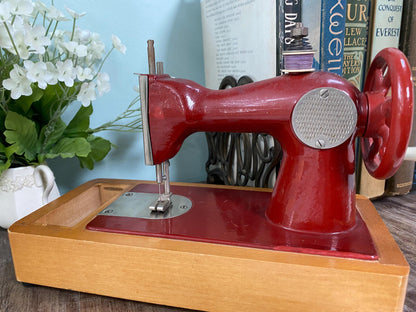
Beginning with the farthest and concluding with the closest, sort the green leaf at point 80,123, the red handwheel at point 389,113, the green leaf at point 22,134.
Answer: the green leaf at point 80,123 → the green leaf at point 22,134 → the red handwheel at point 389,113

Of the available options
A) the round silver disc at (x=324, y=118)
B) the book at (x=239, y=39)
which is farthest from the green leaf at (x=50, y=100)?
the round silver disc at (x=324, y=118)

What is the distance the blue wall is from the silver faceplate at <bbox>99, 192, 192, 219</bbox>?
0.24 meters

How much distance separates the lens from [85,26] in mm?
778

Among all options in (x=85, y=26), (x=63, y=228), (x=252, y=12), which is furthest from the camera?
(x=85, y=26)

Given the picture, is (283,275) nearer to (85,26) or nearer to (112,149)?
(112,149)

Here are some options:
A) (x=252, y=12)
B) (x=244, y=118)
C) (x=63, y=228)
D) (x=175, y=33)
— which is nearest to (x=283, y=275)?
(x=244, y=118)

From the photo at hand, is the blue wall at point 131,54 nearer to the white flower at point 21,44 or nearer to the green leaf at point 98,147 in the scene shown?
the green leaf at point 98,147

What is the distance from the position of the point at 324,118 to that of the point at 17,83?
0.50 m

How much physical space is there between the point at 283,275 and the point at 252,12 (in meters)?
0.48

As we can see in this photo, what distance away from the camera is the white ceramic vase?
0.65 m

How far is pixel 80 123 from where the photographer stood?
2.38ft

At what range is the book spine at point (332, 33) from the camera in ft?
1.84

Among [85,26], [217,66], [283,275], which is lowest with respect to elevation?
[283,275]

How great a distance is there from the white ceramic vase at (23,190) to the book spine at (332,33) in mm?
558
